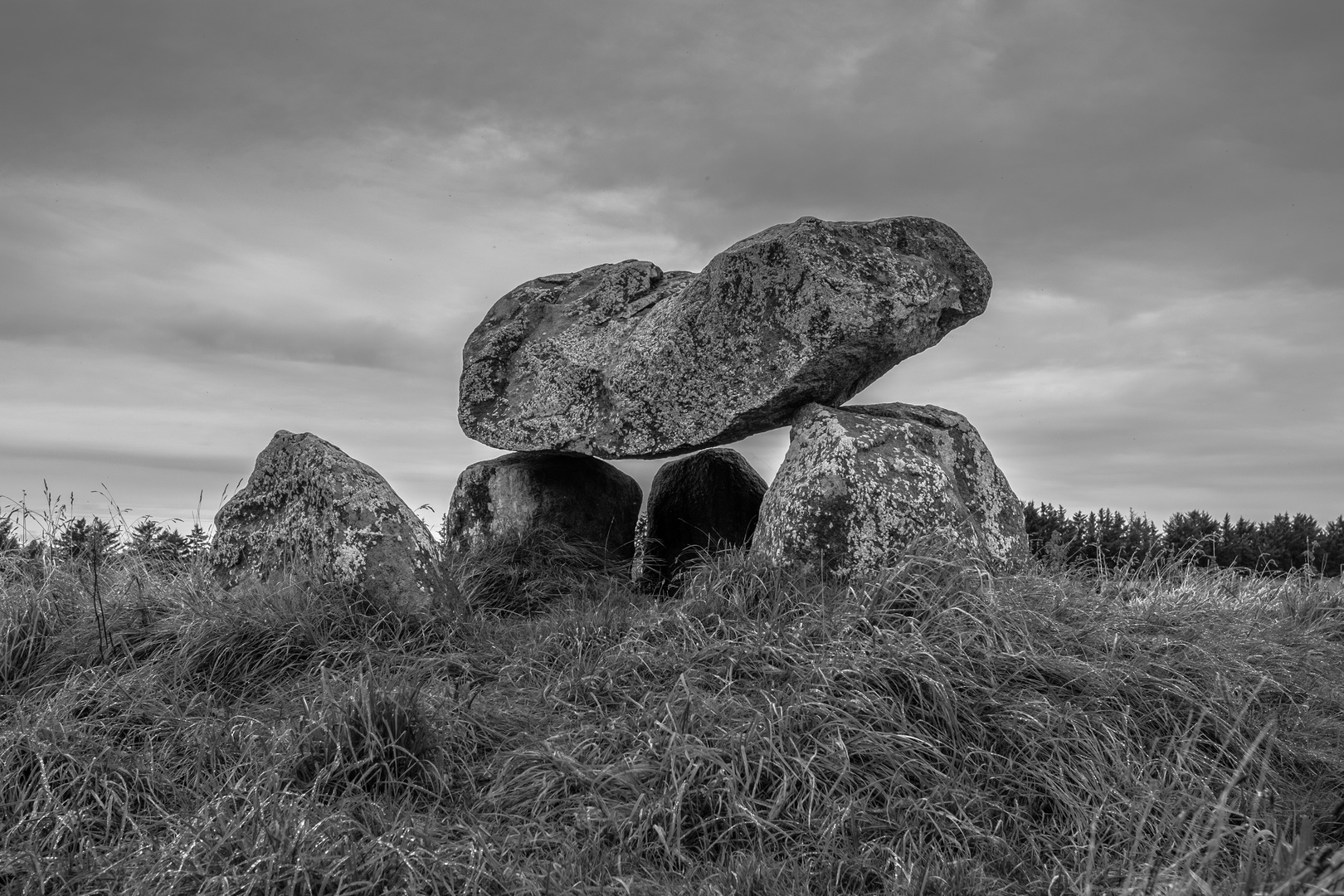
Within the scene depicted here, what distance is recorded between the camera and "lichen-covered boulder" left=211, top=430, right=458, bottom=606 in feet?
24.4

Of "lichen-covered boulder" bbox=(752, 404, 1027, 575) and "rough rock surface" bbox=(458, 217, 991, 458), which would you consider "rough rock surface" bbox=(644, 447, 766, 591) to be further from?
"lichen-covered boulder" bbox=(752, 404, 1027, 575)

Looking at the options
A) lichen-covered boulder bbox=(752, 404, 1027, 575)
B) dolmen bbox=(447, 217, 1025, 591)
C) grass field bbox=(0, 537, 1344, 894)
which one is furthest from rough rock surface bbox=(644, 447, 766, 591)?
grass field bbox=(0, 537, 1344, 894)

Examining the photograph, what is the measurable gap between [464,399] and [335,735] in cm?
507

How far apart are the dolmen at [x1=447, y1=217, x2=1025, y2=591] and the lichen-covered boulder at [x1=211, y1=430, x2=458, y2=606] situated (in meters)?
1.74

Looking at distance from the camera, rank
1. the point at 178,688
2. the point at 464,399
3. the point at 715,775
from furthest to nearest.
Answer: the point at 464,399 → the point at 178,688 → the point at 715,775

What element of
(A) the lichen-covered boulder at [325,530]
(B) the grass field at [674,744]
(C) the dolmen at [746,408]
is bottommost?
(B) the grass field at [674,744]

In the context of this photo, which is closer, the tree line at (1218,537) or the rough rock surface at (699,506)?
the rough rock surface at (699,506)

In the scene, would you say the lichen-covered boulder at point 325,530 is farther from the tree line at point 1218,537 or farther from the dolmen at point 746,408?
the tree line at point 1218,537

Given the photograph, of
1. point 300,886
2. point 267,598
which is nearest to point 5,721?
point 267,598

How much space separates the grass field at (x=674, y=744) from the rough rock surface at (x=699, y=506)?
2318mm

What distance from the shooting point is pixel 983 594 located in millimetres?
6465

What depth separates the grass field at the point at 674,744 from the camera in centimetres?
436

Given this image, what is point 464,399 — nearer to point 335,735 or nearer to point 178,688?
point 178,688

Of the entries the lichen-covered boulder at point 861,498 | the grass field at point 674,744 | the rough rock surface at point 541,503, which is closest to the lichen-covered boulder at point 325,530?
the grass field at point 674,744
